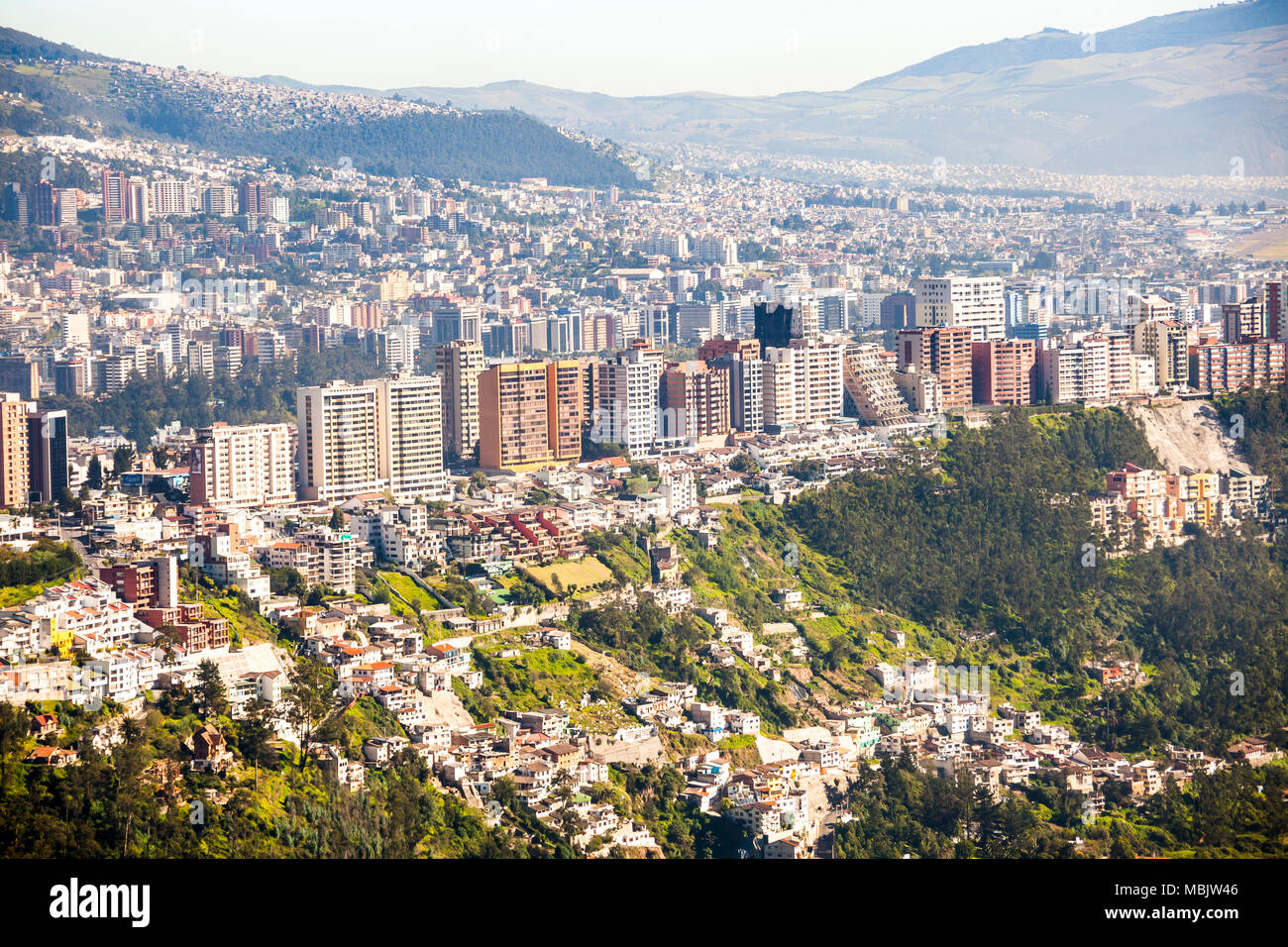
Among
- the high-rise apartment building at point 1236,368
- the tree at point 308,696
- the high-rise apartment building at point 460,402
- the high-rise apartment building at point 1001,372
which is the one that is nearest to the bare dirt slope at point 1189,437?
the high-rise apartment building at point 1236,368

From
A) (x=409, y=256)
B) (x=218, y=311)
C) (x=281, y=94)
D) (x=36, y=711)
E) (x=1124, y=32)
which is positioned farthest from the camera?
(x=1124, y=32)

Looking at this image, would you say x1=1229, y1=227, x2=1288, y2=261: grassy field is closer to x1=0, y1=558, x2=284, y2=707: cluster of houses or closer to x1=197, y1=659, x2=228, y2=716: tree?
x1=0, y1=558, x2=284, y2=707: cluster of houses

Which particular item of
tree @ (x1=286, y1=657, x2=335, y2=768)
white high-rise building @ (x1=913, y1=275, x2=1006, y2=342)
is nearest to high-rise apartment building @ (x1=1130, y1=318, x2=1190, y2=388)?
white high-rise building @ (x1=913, y1=275, x2=1006, y2=342)

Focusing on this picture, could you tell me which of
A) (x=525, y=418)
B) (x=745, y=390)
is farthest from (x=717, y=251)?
(x=525, y=418)

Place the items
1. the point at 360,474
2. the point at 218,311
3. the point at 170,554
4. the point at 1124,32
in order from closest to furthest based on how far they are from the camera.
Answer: the point at 170,554 → the point at 360,474 → the point at 218,311 → the point at 1124,32

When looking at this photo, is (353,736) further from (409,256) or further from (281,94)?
(281,94)

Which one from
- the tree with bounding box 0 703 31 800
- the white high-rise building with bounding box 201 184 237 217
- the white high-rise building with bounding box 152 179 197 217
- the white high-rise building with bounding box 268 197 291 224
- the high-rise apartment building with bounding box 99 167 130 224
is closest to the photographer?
the tree with bounding box 0 703 31 800

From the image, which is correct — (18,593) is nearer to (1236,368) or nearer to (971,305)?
(1236,368)
